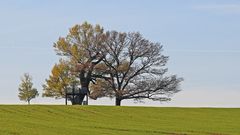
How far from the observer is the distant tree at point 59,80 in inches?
3068

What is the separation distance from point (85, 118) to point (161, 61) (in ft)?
113

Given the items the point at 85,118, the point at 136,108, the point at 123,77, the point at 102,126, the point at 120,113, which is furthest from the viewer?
the point at 123,77

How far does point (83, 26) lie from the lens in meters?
80.8

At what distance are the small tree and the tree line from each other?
893 cm

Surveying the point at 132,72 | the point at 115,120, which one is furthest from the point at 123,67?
the point at 115,120

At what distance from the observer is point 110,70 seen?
77.4 meters

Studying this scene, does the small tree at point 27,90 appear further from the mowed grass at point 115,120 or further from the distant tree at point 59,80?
the mowed grass at point 115,120

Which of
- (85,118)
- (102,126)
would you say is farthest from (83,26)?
(102,126)

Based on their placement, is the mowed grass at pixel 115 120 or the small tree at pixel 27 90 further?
the small tree at pixel 27 90

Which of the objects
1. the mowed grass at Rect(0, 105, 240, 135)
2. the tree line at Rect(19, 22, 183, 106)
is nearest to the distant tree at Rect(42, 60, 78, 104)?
the tree line at Rect(19, 22, 183, 106)

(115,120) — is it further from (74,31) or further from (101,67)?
(74,31)

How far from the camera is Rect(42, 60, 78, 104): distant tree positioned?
77.9 m

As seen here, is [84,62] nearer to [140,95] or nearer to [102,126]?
[140,95]

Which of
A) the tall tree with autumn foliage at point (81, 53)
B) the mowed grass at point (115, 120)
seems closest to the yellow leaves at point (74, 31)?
the tall tree with autumn foliage at point (81, 53)
